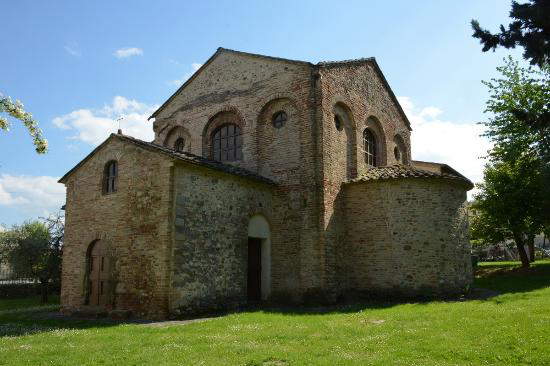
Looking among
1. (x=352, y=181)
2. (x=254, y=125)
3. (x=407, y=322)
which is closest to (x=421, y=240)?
(x=352, y=181)

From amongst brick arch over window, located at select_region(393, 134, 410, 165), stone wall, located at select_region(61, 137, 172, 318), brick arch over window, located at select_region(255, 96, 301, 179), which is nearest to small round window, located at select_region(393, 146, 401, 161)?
brick arch over window, located at select_region(393, 134, 410, 165)

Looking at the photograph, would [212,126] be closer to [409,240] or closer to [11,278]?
[409,240]

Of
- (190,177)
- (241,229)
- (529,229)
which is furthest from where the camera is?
(529,229)

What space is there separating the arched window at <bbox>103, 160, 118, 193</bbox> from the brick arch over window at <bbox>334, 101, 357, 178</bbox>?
809 centimetres

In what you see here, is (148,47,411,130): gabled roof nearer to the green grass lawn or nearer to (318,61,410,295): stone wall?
(318,61,410,295): stone wall

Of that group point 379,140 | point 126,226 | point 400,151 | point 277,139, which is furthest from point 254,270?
point 400,151

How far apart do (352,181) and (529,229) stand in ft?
39.9

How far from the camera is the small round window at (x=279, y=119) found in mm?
17328

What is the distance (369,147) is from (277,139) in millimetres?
4740

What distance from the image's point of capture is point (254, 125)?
58.5ft

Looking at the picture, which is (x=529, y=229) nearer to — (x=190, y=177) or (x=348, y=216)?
(x=348, y=216)

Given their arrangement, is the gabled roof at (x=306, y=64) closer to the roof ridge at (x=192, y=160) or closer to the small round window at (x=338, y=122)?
the small round window at (x=338, y=122)

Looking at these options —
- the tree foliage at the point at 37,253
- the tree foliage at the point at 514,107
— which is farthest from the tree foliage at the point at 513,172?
the tree foliage at the point at 37,253

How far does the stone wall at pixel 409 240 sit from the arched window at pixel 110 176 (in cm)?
852
